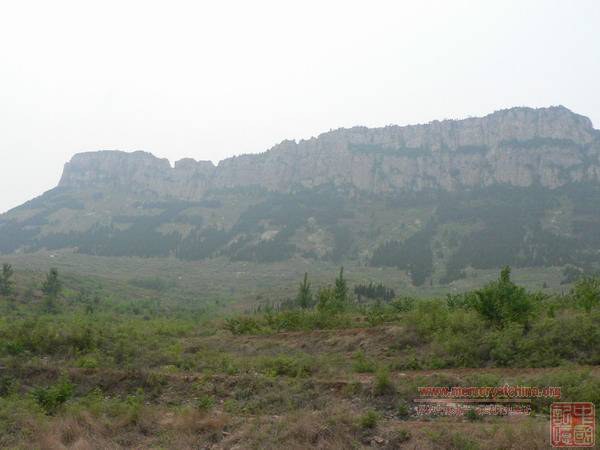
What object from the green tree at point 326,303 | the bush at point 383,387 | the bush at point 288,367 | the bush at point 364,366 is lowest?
the green tree at point 326,303

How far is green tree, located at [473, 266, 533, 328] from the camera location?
564 inches

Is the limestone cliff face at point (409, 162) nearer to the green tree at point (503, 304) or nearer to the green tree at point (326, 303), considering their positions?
the green tree at point (326, 303)

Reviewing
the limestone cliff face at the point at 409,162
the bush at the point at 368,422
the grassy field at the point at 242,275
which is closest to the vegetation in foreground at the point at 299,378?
the bush at the point at 368,422

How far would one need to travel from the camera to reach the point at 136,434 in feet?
30.9

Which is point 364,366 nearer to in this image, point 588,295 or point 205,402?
point 205,402

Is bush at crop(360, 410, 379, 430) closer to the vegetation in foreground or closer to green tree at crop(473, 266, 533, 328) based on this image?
the vegetation in foreground

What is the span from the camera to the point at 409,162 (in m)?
158

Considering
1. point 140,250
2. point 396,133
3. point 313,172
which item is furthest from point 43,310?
point 396,133

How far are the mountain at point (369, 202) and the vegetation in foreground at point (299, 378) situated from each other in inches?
2749

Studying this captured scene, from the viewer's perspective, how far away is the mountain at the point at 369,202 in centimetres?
10556

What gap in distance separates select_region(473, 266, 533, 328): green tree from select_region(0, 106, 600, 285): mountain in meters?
69.9

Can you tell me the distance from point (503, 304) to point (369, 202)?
132m

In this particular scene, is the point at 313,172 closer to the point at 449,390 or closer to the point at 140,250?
the point at 140,250

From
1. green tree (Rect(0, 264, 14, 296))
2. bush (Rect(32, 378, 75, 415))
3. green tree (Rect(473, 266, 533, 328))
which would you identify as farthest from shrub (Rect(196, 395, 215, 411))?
green tree (Rect(0, 264, 14, 296))
